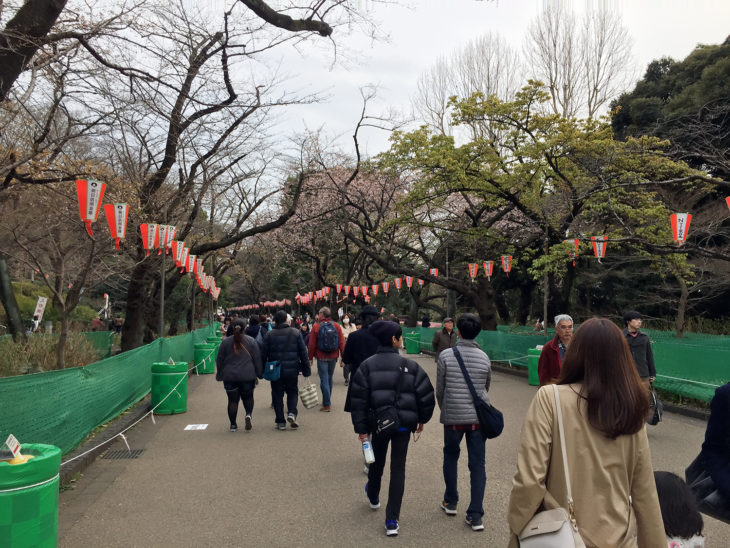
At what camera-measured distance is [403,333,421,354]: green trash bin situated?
2712 centimetres

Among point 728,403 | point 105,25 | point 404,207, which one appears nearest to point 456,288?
point 404,207

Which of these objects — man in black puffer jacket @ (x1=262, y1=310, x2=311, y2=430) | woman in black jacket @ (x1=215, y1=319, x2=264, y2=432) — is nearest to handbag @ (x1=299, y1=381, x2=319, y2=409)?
man in black puffer jacket @ (x1=262, y1=310, x2=311, y2=430)

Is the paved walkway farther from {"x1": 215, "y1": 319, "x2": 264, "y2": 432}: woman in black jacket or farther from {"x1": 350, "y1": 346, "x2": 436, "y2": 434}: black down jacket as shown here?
{"x1": 350, "y1": 346, "x2": 436, "y2": 434}: black down jacket

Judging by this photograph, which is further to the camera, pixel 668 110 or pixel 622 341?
pixel 668 110

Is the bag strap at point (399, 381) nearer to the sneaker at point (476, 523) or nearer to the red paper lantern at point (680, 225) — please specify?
the sneaker at point (476, 523)

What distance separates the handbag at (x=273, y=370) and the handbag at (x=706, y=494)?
21.0 feet

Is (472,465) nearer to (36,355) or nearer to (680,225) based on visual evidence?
(680,225)

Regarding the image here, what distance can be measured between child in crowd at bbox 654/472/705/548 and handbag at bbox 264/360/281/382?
6559 mm

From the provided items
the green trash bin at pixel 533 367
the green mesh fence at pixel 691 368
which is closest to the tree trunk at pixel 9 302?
the green trash bin at pixel 533 367

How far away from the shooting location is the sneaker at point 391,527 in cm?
451

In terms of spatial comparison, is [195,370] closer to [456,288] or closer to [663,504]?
[456,288]

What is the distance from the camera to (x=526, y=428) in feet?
7.75

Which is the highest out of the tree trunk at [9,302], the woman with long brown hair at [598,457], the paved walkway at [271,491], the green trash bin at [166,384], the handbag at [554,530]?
the tree trunk at [9,302]

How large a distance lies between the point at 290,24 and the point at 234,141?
955 centimetres
